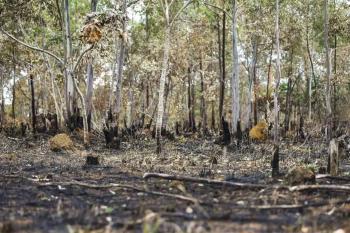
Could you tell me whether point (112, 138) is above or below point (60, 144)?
above

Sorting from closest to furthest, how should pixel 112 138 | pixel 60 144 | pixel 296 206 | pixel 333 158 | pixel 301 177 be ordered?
pixel 296 206, pixel 301 177, pixel 333 158, pixel 60 144, pixel 112 138

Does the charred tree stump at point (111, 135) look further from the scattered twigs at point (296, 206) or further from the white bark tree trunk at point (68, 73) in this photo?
the scattered twigs at point (296, 206)

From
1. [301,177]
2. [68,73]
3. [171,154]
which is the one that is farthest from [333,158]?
[68,73]

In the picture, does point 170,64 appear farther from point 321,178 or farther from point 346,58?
point 321,178

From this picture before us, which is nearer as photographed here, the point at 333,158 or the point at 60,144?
the point at 333,158

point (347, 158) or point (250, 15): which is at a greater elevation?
point (250, 15)

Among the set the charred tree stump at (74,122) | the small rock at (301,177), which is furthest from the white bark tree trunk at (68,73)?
the small rock at (301,177)

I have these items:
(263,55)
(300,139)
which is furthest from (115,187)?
(263,55)

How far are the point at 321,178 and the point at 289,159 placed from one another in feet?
15.4

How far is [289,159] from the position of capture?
445 inches

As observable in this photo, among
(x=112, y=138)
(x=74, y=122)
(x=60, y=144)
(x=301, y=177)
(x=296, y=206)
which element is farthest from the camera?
(x=74, y=122)

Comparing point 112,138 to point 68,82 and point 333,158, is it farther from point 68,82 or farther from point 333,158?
point 333,158

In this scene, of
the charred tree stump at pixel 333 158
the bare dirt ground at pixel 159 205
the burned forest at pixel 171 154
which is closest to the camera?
the bare dirt ground at pixel 159 205

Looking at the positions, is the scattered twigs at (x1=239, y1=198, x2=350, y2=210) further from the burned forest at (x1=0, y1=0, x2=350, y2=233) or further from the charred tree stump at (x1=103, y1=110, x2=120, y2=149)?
the charred tree stump at (x1=103, y1=110, x2=120, y2=149)
